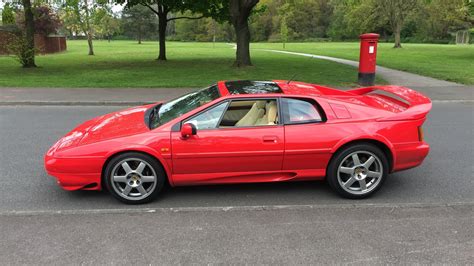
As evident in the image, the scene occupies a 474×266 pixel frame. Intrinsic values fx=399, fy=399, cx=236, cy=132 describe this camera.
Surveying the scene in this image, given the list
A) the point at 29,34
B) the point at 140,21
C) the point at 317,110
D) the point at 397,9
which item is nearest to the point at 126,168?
the point at 317,110

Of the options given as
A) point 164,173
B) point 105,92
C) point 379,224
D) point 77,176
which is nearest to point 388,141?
point 379,224

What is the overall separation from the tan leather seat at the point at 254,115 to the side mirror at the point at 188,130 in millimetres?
572

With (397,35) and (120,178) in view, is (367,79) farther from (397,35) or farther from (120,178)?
(397,35)

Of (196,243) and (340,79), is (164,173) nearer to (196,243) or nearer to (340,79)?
(196,243)

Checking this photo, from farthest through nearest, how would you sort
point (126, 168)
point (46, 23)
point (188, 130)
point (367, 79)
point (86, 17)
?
point (46, 23) → point (86, 17) → point (367, 79) → point (126, 168) → point (188, 130)

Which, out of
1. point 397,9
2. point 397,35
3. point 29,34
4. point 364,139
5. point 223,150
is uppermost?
point 397,9

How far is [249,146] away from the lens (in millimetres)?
4223

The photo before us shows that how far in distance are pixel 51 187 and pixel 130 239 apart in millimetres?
1819

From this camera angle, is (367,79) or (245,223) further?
(367,79)

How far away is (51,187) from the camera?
4.81m

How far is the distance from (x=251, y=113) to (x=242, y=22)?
15198 mm

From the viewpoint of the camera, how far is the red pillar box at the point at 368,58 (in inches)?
549

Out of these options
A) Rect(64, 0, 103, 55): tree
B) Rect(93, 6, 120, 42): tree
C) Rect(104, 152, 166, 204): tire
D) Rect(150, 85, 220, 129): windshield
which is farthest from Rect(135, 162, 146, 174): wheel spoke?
Rect(64, 0, 103, 55): tree

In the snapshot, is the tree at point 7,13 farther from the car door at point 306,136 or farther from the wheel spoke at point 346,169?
the wheel spoke at point 346,169
